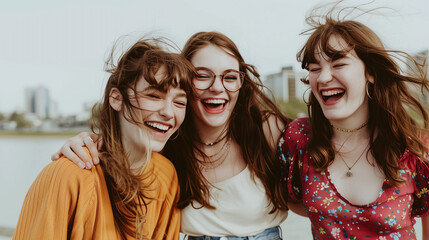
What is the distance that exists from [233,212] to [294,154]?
1.75 ft

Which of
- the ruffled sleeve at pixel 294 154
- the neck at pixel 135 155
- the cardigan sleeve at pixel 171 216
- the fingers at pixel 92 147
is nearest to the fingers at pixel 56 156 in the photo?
the fingers at pixel 92 147

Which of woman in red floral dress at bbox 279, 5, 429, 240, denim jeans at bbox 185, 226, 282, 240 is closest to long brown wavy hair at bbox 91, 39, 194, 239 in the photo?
denim jeans at bbox 185, 226, 282, 240

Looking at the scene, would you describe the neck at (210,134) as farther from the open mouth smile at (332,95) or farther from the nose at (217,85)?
the open mouth smile at (332,95)

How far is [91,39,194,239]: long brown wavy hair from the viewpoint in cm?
195

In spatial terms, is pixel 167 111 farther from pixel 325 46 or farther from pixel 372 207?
pixel 372 207

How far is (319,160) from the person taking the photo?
7.22 ft

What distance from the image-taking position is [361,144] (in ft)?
7.29

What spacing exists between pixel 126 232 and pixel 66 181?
18.8 inches

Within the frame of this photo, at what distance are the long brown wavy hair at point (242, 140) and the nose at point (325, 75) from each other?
618 millimetres

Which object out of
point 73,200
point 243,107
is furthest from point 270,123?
point 73,200

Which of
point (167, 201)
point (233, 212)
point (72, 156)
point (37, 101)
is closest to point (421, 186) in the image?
point (233, 212)

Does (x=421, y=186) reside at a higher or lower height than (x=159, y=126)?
lower

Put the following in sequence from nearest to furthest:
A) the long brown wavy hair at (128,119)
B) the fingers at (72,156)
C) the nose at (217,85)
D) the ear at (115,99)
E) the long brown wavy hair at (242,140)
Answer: the fingers at (72,156), the long brown wavy hair at (128,119), the ear at (115,99), the nose at (217,85), the long brown wavy hair at (242,140)

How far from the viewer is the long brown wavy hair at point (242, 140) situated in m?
2.42
